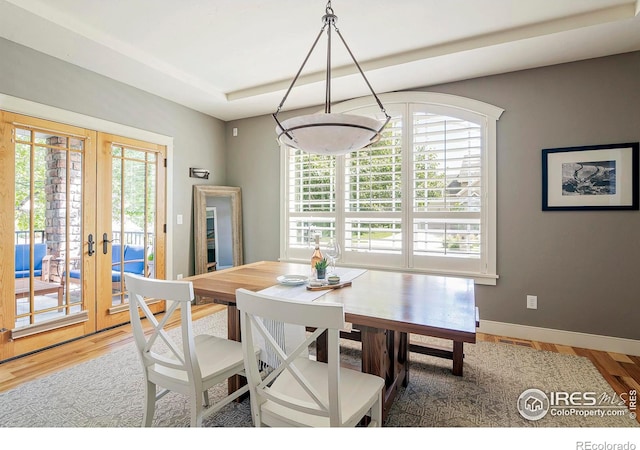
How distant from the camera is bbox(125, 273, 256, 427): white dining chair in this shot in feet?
4.93

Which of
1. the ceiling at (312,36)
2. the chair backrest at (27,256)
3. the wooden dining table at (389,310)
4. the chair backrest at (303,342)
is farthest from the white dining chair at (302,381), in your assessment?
the chair backrest at (27,256)

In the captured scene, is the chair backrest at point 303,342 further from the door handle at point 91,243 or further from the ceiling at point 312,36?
the door handle at point 91,243

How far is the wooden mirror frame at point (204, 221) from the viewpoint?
14.7 feet

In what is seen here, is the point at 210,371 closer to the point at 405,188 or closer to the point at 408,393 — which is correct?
the point at 408,393

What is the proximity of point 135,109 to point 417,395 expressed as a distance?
388cm

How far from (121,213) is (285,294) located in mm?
2590

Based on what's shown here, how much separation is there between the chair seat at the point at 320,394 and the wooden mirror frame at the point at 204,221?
316 cm

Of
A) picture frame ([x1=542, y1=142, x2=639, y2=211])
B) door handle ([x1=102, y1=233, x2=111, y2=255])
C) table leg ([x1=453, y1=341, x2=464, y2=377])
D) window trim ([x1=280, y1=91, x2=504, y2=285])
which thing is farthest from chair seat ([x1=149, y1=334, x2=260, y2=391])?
picture frame ([x1=542, y1=142, x2=639, y2=211])

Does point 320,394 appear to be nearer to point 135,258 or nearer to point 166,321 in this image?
point 166,321

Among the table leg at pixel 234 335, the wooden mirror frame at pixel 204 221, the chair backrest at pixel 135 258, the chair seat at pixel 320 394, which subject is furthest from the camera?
the wooden mirror frame at pixel 204 221

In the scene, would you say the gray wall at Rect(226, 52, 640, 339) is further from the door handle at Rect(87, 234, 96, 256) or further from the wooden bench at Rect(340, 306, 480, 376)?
the door handle at Rect(87, 234, 96, 256)

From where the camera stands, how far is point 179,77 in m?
3.50

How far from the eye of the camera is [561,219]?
10.2 ft
